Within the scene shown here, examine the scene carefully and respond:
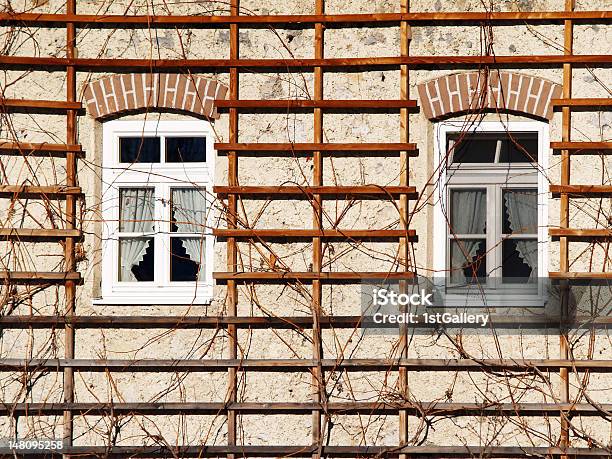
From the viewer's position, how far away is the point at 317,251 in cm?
621

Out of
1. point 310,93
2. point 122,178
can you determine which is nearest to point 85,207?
point 122,178

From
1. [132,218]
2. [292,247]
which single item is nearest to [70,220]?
[132,218]

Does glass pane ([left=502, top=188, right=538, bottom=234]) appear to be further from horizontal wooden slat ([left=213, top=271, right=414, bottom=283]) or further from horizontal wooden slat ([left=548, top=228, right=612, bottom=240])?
horizontal wooden slat ([left=213, top=271, right=414, bottom=283])

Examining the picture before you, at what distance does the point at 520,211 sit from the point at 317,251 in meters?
1.42

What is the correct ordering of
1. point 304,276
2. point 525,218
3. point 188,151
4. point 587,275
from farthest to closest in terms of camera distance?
point 188,151, point 525,218, point 304,276, point 587,275

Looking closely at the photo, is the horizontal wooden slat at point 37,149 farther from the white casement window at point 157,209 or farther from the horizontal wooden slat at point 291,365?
the horizontal wooden slat at point 291,365

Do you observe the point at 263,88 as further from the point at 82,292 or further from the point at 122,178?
the point at 82,292

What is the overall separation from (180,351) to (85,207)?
1.19 meters

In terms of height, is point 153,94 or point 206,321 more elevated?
point 153,94

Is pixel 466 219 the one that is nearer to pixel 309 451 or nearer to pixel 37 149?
pixel 309 451

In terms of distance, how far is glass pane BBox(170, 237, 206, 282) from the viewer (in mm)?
6402

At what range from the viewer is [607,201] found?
243 inches

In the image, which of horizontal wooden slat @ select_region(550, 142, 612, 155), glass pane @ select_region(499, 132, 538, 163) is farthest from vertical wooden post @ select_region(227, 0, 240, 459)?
horizontal wooden slat @ select_region(550, 142, 612, 155)

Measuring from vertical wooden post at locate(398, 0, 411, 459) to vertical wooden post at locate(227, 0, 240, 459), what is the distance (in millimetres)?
1113
